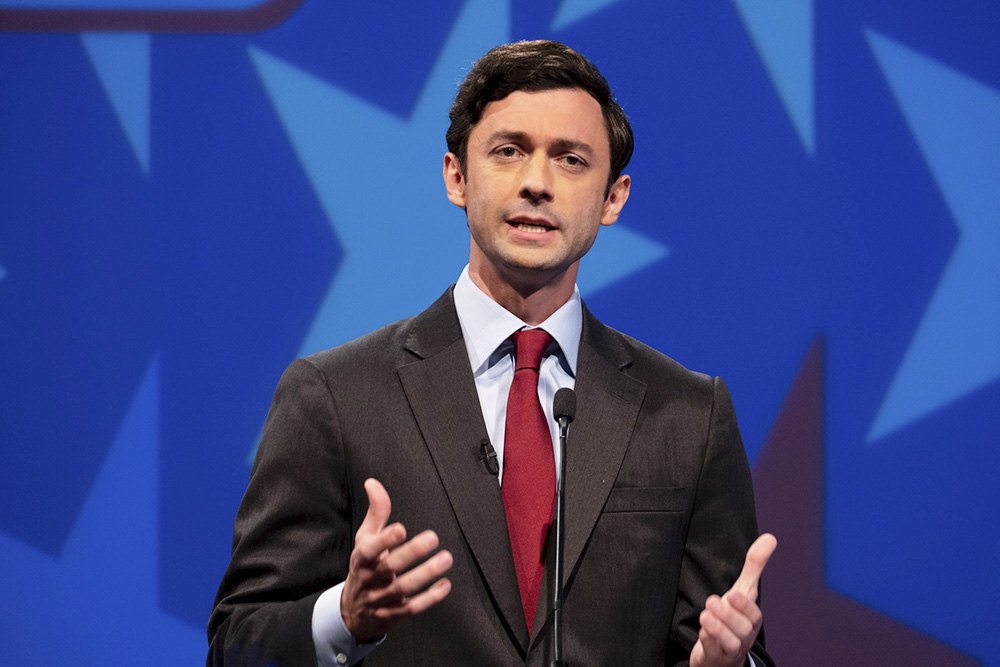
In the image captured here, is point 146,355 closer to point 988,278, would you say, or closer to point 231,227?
point 231,227

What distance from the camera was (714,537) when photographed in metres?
1.84

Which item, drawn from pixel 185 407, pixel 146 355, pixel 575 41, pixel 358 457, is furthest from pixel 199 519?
pixel 575 41

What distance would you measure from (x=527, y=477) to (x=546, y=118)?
0.69 m

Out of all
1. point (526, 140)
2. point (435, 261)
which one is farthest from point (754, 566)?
point (435, 261)

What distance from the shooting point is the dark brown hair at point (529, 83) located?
1.91m

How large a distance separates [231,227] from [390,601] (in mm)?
1646

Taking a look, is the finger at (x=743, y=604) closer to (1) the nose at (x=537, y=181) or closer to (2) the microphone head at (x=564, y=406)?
(2) the microphone head at (x=564, y=406)

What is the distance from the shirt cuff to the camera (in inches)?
57.6

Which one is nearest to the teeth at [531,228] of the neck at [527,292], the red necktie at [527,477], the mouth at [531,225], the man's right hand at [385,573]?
the mouth at [531,225]

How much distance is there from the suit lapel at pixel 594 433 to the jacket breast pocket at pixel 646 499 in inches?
1.1

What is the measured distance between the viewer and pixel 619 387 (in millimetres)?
1875

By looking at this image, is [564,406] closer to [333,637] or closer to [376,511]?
[376,511]

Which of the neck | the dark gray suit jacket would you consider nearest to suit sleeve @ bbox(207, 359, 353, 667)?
the dark gray suit jacket

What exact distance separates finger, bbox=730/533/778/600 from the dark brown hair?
80 centimetres
